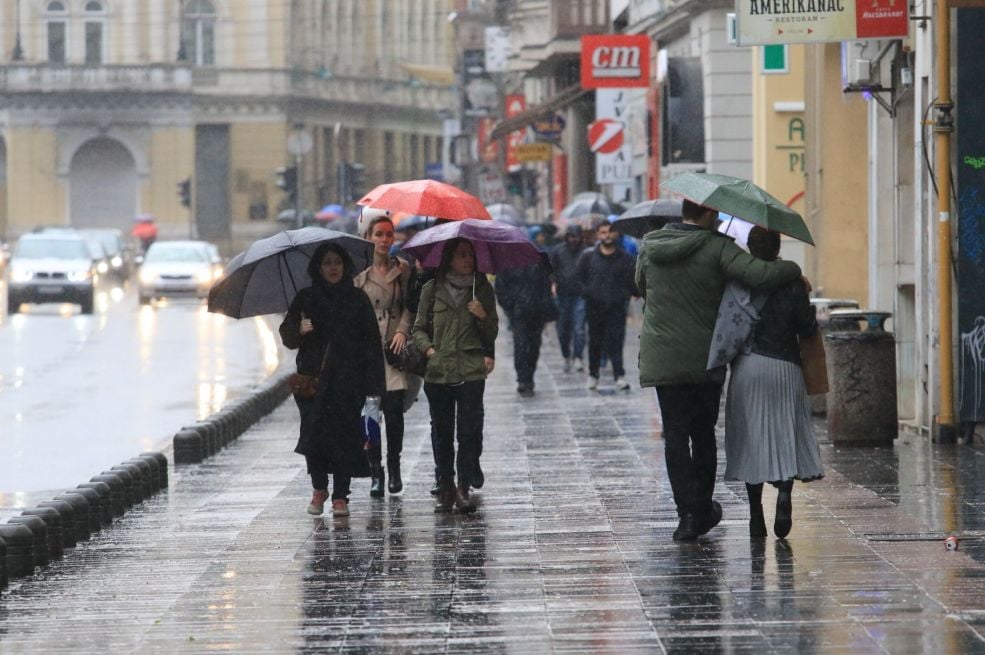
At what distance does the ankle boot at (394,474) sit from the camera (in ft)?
42.1

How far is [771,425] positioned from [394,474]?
137 inches

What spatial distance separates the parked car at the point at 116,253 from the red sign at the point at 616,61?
30982mm

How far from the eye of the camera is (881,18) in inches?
606

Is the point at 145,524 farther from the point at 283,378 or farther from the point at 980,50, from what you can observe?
the point at 283,378

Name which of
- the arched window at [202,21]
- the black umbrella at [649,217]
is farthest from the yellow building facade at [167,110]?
the black umbrella at [649,217]

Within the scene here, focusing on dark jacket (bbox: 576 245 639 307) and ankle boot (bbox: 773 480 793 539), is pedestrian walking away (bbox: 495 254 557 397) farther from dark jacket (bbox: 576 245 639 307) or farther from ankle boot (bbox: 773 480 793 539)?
ankle boot (bbox: 773 480 793 539)

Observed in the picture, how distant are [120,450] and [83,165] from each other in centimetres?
7092

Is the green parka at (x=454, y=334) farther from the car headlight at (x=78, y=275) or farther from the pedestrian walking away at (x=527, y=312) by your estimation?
the car headlight at (x=78, y=275)

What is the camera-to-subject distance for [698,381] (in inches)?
399

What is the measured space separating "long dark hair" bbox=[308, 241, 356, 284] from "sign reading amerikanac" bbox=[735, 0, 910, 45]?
4987mm

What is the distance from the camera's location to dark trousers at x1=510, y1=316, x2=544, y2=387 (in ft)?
69.9

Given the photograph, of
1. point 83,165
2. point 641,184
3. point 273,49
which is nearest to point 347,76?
point 273,49

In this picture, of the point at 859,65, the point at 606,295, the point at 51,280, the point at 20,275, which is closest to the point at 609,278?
the point at 606,295

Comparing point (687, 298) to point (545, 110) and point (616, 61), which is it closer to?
point (616, 61)
